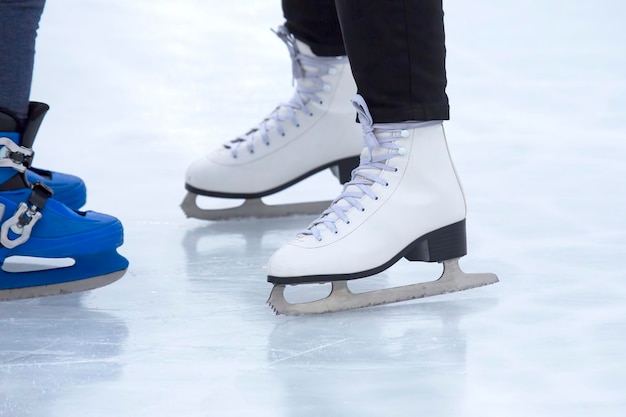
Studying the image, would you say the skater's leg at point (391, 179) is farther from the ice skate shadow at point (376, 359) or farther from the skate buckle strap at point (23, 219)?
the skate buckle strap at point (23, 219)

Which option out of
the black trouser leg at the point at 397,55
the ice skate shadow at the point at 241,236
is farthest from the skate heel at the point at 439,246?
the ice skate shadow at the point at 241,236

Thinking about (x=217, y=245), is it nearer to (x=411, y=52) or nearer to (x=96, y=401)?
(x=411, y=52)

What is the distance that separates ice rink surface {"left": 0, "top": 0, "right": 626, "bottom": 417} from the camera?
3.11 ft

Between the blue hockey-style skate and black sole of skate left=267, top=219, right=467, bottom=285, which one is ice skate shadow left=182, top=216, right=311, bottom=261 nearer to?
the blue hockey-style skate

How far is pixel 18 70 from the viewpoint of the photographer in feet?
4.20

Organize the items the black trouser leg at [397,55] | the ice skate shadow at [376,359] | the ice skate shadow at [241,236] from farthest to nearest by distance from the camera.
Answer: the ice skate shadow at [241,236] → the black trouser leg at [397,55] → the ice skate shadow at [376,359]

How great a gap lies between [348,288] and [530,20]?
313cm

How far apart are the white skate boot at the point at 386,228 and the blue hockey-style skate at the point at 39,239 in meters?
0.24

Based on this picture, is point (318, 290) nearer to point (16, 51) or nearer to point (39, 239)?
point (39, 239)

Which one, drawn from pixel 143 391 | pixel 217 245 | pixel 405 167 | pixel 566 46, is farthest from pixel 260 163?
pixel 566 46

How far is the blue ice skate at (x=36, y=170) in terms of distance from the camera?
128 centimetres

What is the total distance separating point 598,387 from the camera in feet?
3.12

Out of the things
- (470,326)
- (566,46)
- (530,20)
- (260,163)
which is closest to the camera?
(470,326)

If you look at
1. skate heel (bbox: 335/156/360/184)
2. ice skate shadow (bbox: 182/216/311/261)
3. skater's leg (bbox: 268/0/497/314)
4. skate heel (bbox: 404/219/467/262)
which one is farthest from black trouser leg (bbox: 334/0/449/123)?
skate heel (bbox: 335/156/360/184)
